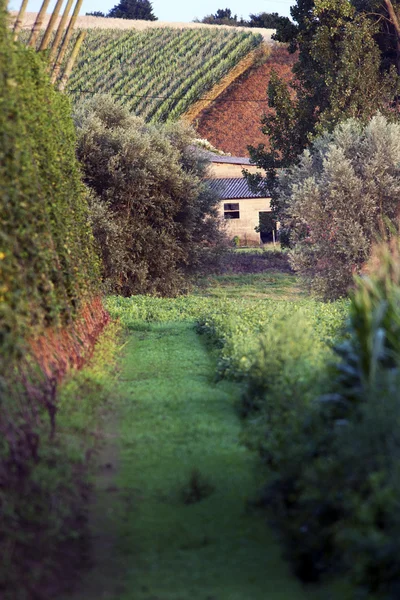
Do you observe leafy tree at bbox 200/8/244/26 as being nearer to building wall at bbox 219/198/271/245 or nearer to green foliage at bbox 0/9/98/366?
building wall at bbox 219/198/271/245

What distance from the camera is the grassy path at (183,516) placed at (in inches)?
197

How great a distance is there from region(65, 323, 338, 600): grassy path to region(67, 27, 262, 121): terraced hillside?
53541 mm

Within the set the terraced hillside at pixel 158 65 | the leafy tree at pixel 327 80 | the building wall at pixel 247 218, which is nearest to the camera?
the leafy tree at pixel 327 80

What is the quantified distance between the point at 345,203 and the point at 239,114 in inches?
1822

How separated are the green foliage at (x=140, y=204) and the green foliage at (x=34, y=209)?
11772mm

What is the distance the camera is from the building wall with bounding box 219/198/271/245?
4959 centimetres

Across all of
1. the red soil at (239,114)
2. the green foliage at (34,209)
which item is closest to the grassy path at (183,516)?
the green foliage at (34,209)

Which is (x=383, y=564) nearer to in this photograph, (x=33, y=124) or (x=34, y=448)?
(x=34, y=448)

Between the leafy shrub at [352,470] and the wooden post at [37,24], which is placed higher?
the wooden post at [37,24]

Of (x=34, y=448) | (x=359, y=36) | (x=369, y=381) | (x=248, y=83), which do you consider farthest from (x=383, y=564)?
(x=248, y=83)

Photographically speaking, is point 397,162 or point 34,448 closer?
point 34,448

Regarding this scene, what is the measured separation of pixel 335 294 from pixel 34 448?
22.0m

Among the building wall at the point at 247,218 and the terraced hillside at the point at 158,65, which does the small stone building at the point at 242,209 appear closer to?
the building wall at the point at 247,218

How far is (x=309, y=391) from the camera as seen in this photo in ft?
22.3
